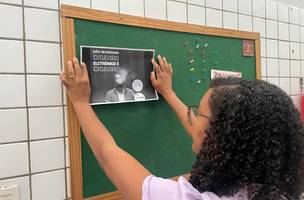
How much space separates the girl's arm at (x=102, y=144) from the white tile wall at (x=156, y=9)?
1.49 feet

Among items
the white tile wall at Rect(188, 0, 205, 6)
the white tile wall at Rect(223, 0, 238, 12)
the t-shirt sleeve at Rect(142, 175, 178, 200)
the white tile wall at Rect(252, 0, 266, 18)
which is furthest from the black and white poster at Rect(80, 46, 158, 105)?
the white tile wall at Rect(252, 0, 266, 18)

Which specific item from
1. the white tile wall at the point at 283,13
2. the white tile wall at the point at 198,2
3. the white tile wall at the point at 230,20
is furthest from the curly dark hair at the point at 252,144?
the white tile wall at the point at 283,13

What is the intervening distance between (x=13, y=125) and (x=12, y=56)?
23 cm

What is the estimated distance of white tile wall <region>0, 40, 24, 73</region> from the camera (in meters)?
1.12

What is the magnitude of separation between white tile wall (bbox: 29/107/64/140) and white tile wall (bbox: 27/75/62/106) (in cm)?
3

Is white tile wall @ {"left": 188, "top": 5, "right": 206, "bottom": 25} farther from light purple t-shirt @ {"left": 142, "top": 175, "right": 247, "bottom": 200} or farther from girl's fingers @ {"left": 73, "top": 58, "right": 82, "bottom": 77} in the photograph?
light purple t-shirt @ {"left": 142, "top": 175, "right": 247, "bottom": 200}

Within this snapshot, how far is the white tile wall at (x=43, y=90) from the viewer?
3.86 feet

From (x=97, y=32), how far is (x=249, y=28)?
1.01m

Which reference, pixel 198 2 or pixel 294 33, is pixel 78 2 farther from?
pixel 294 33

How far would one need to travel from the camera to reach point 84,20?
1289 mm

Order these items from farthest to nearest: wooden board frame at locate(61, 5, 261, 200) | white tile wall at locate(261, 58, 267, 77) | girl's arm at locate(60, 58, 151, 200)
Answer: white tile wall at locate(261, 58, 267, 77) < wooden board frame at locate(61, 5, 261, 200) < girl's arm at locate(60, 58, 151, 200)

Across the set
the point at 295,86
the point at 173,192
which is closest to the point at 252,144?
the point at 173,192

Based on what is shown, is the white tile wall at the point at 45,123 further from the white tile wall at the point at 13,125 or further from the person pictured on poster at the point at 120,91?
the person pictured on poster at the point at 120,91

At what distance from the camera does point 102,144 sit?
1130 mm
